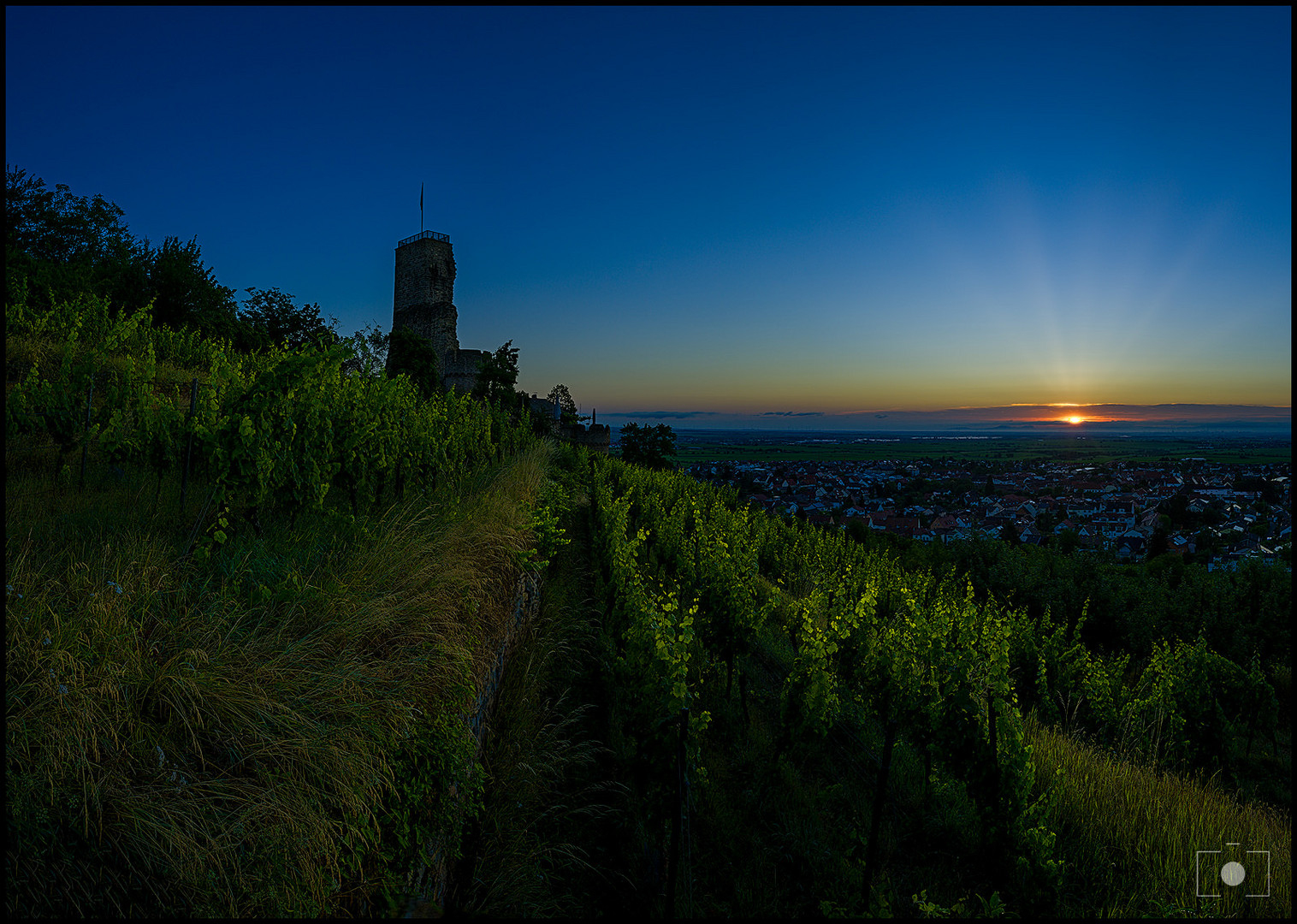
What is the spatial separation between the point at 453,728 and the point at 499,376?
3542cm

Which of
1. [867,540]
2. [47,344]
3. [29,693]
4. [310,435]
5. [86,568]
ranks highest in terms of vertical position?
[47,344]

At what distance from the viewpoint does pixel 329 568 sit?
4051 mm

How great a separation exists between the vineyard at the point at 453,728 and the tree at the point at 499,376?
2837 centimetres

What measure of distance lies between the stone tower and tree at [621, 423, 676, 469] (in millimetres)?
12838

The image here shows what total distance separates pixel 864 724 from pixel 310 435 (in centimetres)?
594

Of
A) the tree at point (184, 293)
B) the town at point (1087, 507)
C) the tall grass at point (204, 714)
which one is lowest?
the town at point (1087, 507)

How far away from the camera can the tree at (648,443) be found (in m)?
41.7

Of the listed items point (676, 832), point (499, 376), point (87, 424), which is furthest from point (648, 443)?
point (676, 832)

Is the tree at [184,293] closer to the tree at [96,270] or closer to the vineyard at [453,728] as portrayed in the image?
the tree at [96,270]

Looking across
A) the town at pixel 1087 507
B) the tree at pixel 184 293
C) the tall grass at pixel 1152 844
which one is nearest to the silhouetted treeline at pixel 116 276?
the tree at pixel 184 293

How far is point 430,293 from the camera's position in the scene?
120ft

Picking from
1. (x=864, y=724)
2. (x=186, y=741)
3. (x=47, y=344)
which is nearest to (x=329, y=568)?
(x=186, y=741)

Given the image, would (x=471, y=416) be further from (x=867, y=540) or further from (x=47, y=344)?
(x=867, y=540)

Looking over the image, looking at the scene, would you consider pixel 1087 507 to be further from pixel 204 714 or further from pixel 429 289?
pixel 429 289
